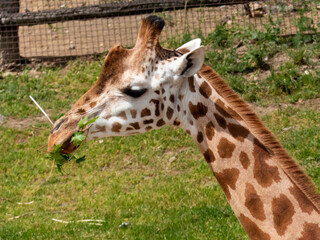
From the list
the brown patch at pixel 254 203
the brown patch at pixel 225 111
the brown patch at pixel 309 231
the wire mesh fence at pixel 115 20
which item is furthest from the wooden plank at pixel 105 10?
the brown patch at pixel 309 231

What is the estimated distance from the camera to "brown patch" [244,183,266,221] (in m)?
3.14

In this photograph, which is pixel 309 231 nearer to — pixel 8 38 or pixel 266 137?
pixel 266 137

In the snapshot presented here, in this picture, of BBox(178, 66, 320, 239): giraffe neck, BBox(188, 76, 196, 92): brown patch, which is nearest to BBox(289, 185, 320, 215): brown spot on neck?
BBox(178, 66, 320, 239): giraffe neck

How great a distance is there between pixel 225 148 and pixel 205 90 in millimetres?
355

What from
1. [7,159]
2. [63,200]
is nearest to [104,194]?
[63,200]

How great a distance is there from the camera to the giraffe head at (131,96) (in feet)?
11.1

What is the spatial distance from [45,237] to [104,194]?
1203 mm

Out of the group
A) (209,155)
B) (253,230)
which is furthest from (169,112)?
(253,230)

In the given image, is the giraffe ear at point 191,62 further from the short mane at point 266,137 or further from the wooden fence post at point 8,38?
the wooden fence post at point 8,38

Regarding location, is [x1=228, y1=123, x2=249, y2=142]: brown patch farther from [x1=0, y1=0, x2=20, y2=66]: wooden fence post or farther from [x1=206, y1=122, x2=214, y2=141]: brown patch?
[x1=0, y1=0, x2=20, y2=66]: wooden fence post

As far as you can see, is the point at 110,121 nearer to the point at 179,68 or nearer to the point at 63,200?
the point at 179,68

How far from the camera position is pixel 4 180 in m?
7.68

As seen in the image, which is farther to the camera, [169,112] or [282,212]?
[169,112]

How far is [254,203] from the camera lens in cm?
317
